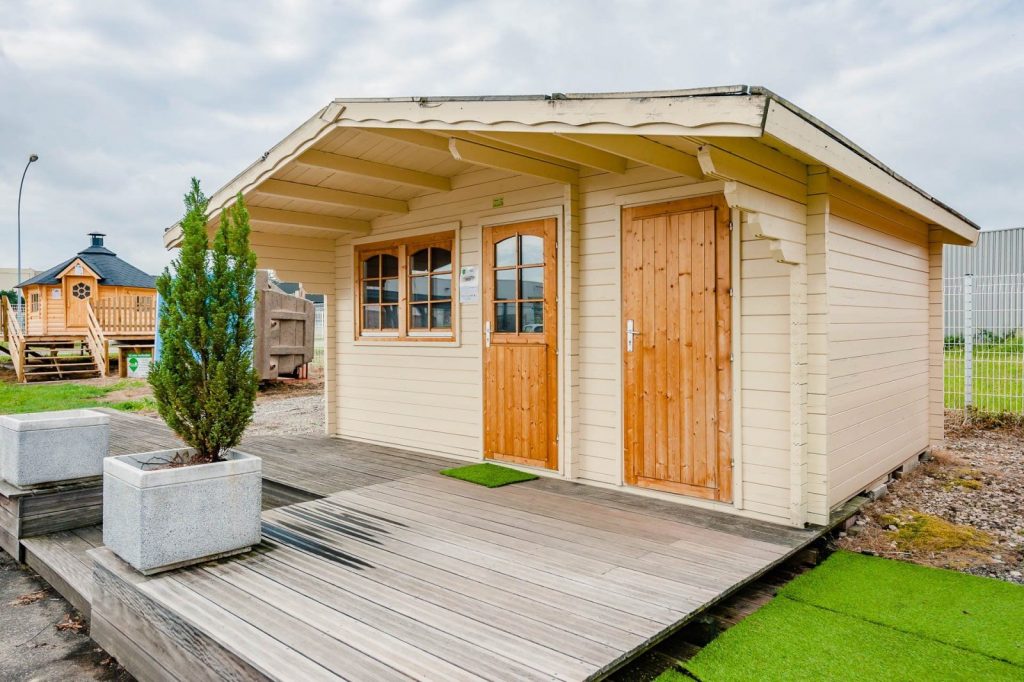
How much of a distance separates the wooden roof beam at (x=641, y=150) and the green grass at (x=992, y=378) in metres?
5.59

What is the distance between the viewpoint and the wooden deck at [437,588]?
75.9 inches

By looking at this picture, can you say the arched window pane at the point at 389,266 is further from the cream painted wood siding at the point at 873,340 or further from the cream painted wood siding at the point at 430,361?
the cream painted wood siding at the point at 873,340

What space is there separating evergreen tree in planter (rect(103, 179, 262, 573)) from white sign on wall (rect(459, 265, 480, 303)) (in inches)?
89.8

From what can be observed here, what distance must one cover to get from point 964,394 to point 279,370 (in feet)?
34.2

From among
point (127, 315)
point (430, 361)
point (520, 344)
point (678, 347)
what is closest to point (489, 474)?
point (520, 344)

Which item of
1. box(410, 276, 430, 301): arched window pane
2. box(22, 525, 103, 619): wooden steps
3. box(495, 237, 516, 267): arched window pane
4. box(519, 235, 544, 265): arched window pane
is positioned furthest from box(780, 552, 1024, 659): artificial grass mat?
box(410, 276, 430, 301): arched window pane

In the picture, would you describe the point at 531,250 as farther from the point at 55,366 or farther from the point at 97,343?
the point at 97,343

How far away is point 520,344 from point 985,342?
584 centimetres

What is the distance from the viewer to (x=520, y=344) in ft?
15.6

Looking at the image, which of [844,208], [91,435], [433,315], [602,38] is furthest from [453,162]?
[602,38]

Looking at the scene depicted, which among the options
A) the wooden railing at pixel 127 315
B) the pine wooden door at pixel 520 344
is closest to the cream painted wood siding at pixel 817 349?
the pine wooden door at pixel 520 344

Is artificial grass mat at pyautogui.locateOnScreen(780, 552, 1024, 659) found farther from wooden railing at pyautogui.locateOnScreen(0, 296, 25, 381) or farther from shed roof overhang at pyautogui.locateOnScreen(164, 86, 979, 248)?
wooden railing at pyautogui.locateOnScreen(0, 296, 25, 381)

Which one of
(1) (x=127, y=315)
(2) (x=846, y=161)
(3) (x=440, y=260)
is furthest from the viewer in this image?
(1) (x=127, y=315)

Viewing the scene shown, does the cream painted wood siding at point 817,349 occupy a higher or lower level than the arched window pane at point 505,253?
lower
